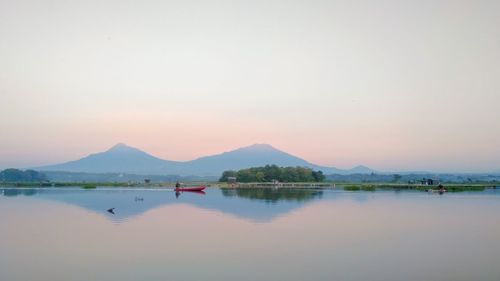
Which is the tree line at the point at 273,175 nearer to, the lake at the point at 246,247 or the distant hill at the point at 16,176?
the lake at the point at 246,247

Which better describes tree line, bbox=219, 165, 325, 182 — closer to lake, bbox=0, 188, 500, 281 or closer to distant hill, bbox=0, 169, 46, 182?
lake, bbox=0, 188, 500, 281

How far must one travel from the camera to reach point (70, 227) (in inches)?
853

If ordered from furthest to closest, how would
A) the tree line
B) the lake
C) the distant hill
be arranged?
the distant hill < the tree line < the lake

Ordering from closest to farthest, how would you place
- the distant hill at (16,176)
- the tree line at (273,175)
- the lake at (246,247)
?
the lake at (246,247) → the tree line at (273,175) → the distant hill at (16,176)

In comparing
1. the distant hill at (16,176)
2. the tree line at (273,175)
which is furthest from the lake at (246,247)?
the distant hill at (16,176)

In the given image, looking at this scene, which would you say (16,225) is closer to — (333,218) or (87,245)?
(87,245)

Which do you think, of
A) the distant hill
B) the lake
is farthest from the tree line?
the distant hill

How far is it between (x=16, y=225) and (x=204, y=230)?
9640 millimetres

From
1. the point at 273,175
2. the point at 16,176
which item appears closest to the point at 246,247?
the point at 273,175

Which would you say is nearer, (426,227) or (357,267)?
(357,267)

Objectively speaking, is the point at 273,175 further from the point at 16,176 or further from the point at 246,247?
the point at 16,176

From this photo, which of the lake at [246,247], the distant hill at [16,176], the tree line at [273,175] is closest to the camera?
the lake at [246,247]

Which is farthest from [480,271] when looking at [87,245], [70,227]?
[70,227]

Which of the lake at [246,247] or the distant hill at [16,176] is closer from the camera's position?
the lake at [246,247]
